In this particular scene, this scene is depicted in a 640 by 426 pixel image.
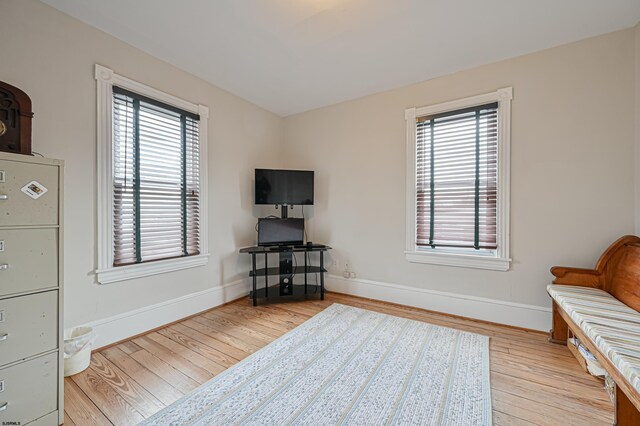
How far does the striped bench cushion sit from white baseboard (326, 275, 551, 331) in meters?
0.49

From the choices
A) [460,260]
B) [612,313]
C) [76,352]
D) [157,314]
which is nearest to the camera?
[612,313]

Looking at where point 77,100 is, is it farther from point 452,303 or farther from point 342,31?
point 452,303

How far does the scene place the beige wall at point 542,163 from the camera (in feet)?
7.11

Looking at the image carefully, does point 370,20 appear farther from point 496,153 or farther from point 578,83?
point 578,83

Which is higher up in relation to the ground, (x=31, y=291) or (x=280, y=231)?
(x=280, y=231)

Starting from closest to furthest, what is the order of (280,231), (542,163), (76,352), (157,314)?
(76,352) < (542,163) < (157,314) < (280,231)

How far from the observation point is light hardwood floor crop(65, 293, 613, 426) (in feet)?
4.84

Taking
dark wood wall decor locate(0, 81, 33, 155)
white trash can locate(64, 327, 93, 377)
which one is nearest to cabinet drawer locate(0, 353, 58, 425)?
white trash can locate(64, 327, 93, 377)

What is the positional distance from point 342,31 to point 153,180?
2205 mm

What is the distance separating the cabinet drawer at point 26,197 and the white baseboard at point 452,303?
294 centimetres

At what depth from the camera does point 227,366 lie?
1929 mm

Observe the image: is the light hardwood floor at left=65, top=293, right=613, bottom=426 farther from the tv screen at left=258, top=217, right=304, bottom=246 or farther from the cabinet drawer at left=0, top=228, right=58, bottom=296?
the tv screen at left=258, top=217, right=304, bottom=246

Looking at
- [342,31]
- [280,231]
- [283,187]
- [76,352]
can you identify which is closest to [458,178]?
[342,31]

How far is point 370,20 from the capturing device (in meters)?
2.03
